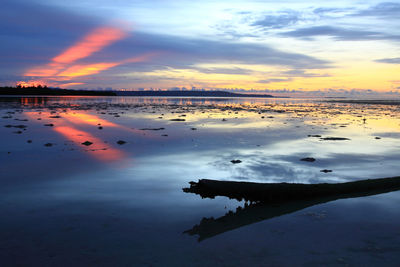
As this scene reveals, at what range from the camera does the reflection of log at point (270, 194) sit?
482 centimetres

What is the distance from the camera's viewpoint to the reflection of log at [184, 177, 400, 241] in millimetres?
4824

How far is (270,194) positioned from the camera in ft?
17.6

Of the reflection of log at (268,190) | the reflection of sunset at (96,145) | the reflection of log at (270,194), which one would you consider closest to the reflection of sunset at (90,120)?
the reflection of sunset at (96,145)

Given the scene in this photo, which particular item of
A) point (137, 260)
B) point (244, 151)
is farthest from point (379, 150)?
point (137, 260)

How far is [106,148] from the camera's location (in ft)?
34.3

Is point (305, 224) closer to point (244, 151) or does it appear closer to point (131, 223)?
point (131, 223)

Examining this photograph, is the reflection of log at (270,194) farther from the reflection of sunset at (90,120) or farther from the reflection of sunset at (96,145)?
the reflection of sunset at (90,120)

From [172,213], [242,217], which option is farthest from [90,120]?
[242,217]

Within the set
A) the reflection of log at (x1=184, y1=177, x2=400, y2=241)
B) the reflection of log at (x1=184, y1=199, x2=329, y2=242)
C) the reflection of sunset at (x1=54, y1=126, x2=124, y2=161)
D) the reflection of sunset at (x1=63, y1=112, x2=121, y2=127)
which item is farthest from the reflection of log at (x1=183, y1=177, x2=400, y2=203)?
the reflection of sunset at (x1=63, y1=112, x2=121, y2=127)

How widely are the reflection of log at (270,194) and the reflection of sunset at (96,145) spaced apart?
13.1ft

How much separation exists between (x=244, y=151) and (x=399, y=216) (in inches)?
216

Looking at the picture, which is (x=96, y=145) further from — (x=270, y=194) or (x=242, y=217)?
(x=242, y=217)

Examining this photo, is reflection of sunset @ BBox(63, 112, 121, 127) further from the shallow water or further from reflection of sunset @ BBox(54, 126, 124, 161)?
the shallow water

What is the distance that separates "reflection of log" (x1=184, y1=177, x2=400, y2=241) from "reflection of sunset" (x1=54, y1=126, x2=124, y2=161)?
157 inches
